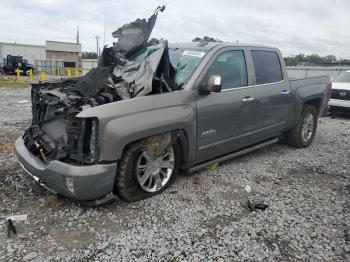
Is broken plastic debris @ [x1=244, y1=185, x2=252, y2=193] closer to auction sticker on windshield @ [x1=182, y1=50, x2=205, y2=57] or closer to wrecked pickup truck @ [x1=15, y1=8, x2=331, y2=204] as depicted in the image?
wrecked pickup truck @ [x1=15, y1=8, x2=331, y2=204]

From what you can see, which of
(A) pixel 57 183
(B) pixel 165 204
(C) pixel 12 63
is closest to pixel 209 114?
(B) pixel 165 204

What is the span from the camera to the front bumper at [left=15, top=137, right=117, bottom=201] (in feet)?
11.1

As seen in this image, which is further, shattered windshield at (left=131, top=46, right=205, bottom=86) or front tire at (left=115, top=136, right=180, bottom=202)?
shattered windshield at (left=131, top=46, right=205, bottom=86)

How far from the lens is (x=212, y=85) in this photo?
420cm

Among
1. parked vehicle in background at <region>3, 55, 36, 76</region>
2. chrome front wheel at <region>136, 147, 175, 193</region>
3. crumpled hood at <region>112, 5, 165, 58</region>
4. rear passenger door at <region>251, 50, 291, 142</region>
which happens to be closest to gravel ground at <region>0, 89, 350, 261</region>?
chrome front wheel at <region>136, 147, 175, 193</region>

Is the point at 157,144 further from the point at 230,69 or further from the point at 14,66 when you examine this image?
the point at 14,66

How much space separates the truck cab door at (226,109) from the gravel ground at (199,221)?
0.48 m

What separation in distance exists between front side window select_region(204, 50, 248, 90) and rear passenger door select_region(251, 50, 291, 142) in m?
0.29

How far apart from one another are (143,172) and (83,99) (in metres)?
1.04

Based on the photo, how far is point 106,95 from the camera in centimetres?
392

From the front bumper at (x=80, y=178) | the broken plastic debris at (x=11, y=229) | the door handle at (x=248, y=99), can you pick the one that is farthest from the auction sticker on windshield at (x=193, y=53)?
the broken plastic debris at (x=11, y=229)

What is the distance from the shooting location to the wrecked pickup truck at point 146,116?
11.4 ft

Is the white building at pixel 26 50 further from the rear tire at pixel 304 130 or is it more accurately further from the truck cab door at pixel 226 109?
the truck cab door at pixel 226 109

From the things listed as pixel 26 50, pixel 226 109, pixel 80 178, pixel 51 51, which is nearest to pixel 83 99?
pixel 80 178
